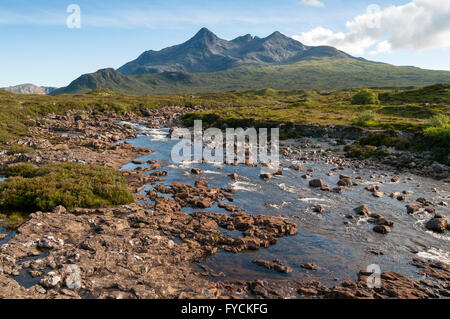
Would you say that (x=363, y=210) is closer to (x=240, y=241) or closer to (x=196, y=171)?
(x=240, y=241)

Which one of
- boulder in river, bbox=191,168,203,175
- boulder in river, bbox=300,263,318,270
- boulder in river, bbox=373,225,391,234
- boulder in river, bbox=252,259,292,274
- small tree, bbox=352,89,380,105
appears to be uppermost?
small tree, bbox=352,89,380,105

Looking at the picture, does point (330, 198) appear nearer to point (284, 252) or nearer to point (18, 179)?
point (284, 252)

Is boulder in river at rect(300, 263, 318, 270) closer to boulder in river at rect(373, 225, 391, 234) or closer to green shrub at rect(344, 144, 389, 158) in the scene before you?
boulder in river at rect(373, 225, 391, 234)

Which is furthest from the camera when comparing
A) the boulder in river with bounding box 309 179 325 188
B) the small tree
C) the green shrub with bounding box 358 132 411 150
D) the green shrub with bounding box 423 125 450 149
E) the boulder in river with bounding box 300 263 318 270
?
the small tree

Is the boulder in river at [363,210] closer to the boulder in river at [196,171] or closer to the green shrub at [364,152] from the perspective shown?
the boulder in river at [196,171]

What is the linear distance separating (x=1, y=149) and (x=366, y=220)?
40883 millimetres

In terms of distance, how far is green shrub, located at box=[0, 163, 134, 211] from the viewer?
19094 mm

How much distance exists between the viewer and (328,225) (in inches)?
786

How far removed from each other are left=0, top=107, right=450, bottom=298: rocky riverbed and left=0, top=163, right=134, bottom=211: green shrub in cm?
120

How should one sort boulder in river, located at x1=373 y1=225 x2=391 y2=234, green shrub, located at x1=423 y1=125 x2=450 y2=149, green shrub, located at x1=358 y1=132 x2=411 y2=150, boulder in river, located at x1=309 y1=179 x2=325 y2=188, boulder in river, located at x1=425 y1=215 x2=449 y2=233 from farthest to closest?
green shrub, located at x1=358 y1=132 x2=411 y2=150 → green shrub, located at x1=423 y1=125 x2=450 y2=149 → boulder in river, located at x1=309 y1=179 x2=325 y2=188 → boulder in river, located at x1=425 y1=215 x2=449 y2=233 → boulder in river, located at x1=373 y1=225 x2=391 y2=234

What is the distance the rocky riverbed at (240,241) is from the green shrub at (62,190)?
120 cm

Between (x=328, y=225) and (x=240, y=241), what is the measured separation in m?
7.51

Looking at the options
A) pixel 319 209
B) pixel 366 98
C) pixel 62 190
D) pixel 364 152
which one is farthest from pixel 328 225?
pixel 366 98

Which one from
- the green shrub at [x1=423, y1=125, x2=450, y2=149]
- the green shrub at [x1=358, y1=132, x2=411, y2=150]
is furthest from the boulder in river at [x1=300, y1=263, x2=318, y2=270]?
the green shrub at [x1=358, y1=132, x2=411, y2=150]
